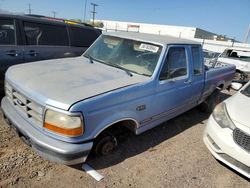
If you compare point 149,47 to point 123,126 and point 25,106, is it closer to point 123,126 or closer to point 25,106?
point 123,126

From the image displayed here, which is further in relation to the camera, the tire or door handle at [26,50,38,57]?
the tire

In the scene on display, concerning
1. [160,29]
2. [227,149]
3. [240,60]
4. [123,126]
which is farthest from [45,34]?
[160,29]

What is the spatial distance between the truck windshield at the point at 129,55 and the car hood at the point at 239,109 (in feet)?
4.57

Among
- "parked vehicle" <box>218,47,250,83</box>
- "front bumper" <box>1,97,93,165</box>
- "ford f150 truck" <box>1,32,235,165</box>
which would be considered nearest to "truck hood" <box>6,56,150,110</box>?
"ford f150 truck" <box>1,32,235,165</box>

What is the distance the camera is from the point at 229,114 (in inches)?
133

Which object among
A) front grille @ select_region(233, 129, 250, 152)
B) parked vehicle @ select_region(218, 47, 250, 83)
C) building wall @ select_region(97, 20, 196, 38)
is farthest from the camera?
building wall @ select_region(97, 20, 196, 38)

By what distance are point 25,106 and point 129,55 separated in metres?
1.84

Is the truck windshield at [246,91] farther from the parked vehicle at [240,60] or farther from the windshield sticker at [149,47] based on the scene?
the parked vehicle at [240,60]

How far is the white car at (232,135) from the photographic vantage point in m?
2.96

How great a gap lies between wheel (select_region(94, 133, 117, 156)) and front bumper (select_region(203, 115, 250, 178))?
59.9 inches

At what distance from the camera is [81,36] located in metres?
5.92

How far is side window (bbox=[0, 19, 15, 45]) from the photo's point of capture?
176 inches

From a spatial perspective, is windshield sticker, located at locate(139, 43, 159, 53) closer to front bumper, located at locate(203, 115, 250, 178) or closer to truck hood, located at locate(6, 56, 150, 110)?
truck hood, located at locate(6, 56, 150, 110)

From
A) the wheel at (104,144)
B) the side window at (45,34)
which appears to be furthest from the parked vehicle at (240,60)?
the wheel at (104,144)
